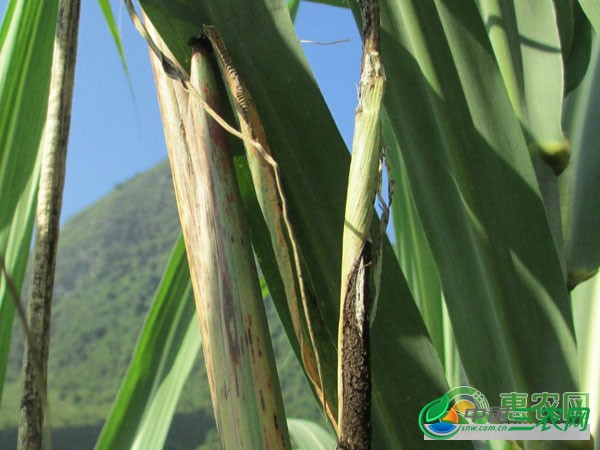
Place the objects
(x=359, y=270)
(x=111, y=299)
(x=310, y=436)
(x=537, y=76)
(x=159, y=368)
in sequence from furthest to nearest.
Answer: (x=111, y=299)
(x=310, y=436)
(x=159, y=368)
(x=537, y=76)
(x=359, y=270)

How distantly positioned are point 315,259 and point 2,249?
0.80ft

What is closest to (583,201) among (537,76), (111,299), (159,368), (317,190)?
(537,76)

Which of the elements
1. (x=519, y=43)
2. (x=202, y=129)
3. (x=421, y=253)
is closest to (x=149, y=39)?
(x=202, y=129)

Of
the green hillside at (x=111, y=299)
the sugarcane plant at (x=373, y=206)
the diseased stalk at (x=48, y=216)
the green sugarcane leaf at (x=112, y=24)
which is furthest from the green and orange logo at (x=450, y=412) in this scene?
the green hillside at (x=111, y=299)

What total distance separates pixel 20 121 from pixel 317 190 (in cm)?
27

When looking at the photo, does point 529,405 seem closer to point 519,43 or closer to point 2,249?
point 519,43

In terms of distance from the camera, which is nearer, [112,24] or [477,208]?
[477,208]

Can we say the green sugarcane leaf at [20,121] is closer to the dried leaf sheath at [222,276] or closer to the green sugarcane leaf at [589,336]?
the dried leaf sheath at [222,276]

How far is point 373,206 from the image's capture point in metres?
0.20

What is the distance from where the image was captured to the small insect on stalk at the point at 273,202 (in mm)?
232

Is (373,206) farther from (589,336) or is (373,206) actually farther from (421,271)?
(421,271)

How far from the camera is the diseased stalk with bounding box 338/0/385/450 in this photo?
0.19 m

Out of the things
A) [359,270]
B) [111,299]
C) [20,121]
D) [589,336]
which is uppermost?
[20,121]

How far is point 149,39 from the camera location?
266 mm
